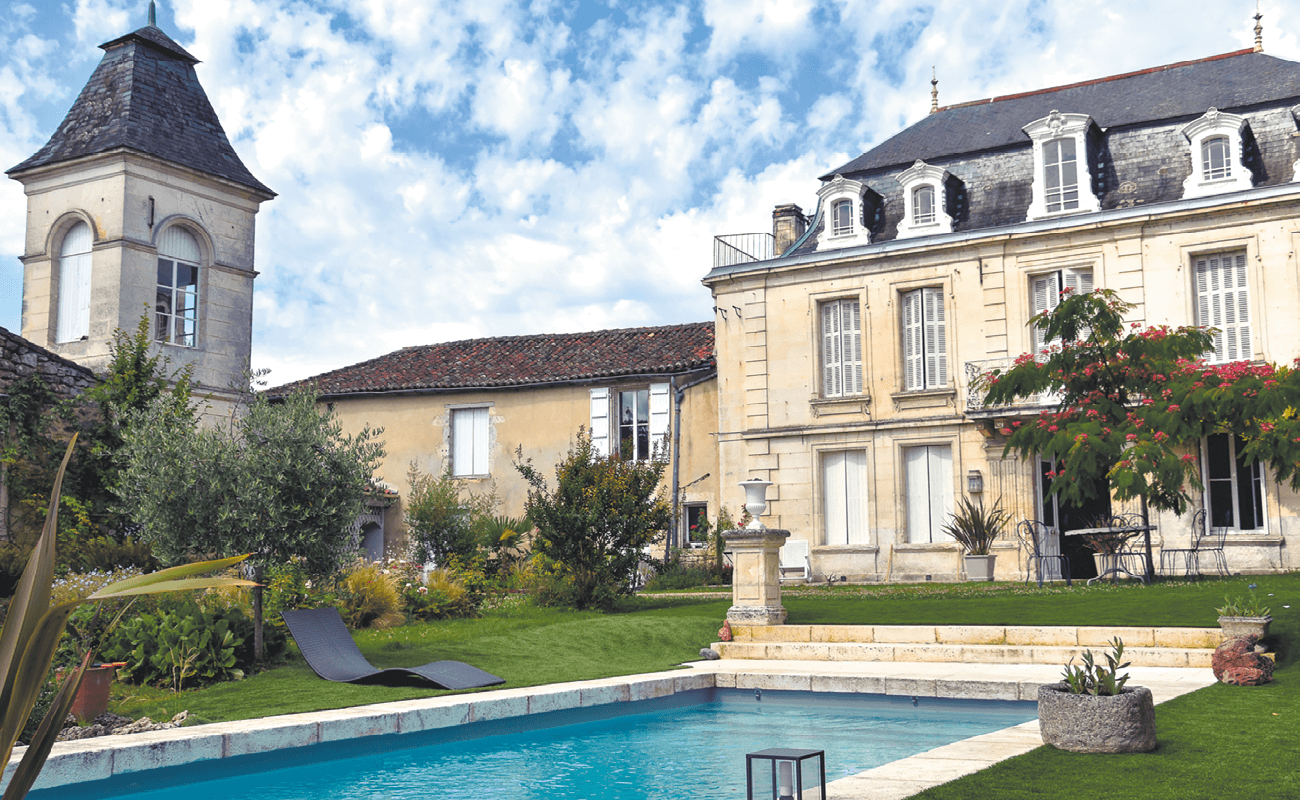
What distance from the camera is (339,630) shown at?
1073 centimetres

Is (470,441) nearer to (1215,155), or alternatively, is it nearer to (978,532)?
(978,532)

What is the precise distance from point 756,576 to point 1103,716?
7467 millimetres

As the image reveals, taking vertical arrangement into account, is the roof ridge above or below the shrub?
above

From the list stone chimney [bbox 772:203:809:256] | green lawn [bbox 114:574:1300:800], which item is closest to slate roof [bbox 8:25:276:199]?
green lawn [bbox 114:574:1300:800]

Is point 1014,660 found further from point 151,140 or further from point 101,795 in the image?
point 151,140

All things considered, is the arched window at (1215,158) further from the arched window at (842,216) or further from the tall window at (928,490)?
the tall window at (928,490)

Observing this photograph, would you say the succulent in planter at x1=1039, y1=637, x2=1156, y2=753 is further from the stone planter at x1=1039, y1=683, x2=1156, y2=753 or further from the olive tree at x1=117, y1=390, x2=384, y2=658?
the olive tree at x1=117, y1=390, x2=384, y2=658

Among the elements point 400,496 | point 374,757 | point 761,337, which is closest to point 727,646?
point 374,757

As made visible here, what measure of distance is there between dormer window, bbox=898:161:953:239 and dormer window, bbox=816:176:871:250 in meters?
0.82

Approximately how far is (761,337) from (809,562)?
15.6 feet

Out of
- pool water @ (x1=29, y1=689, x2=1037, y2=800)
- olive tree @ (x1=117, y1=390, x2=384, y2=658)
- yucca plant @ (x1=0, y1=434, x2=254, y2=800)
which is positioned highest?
olive tree @ (x1=117, y1=390, x2=384, y2=658)

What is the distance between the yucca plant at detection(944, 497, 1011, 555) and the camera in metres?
19.8

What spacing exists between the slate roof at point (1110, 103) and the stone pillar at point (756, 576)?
12193 millimetres

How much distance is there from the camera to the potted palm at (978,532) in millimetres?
19688
